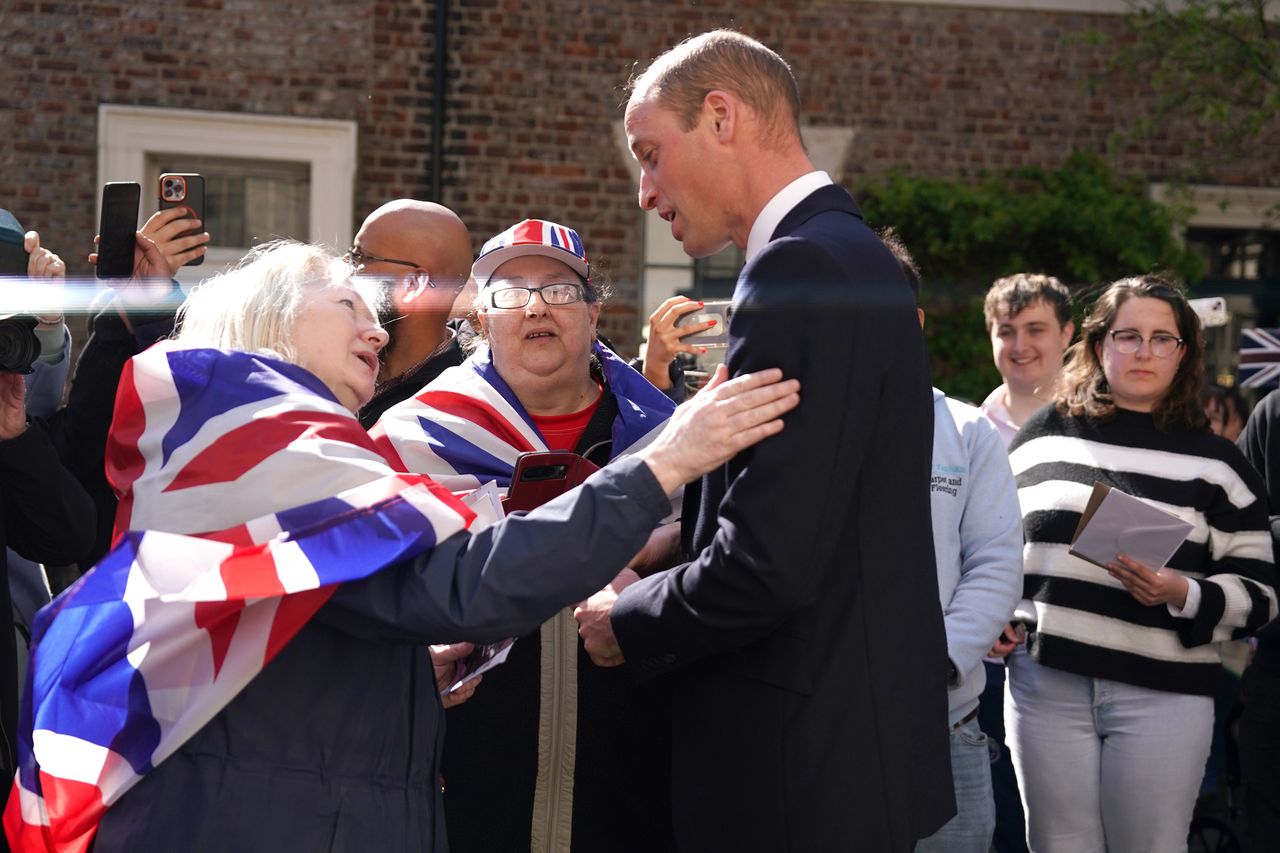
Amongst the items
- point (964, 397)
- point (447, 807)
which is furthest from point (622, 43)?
point (447, 807)

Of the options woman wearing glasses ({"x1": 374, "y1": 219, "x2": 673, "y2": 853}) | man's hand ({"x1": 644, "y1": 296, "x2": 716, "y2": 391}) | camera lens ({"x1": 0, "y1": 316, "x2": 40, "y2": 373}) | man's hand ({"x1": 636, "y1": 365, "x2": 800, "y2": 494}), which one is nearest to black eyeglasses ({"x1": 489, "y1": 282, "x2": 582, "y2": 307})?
woman wearing glasses ({"x1": 374, "y1": 219, "x2": 673, "y2": 853})

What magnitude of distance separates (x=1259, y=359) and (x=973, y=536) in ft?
7.82

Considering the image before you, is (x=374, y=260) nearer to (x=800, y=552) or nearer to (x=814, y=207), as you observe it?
(x=814, y=207)

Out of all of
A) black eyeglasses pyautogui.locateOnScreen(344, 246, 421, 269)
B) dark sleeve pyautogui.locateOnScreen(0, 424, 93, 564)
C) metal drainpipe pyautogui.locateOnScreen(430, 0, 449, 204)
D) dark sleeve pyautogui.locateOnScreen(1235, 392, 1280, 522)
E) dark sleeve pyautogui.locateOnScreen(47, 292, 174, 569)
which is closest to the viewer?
dark sleeve pyautogui.locateOnScreen(0, 424, 93, 564)

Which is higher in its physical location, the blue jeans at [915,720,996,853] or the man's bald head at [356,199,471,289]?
the man's bald head at [356,199,471,289]

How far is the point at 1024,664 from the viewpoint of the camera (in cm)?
394

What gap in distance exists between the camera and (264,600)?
1974mm

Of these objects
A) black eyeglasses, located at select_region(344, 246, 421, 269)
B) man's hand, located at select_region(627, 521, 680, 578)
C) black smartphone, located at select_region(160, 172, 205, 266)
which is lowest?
man's hand, located at select_region(627, 521, 680, 578)

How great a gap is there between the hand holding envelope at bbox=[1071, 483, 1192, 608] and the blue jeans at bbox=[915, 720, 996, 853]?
61cm

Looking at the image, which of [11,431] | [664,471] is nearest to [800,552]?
[664,471]

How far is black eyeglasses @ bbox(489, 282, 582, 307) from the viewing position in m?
3.27

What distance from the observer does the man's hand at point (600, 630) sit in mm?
2311

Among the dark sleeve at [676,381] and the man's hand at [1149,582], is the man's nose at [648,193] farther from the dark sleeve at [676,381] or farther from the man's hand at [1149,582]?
the man's hand at [1149,582]

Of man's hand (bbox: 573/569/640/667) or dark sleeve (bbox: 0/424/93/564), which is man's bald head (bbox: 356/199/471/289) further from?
man's hand (bbox: 573/569/640/667)
